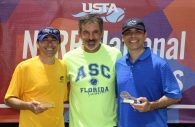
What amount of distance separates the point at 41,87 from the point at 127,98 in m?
0.57

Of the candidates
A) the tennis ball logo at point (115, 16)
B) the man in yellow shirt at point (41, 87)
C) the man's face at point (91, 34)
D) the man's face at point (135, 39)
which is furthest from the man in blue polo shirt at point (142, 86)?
the tennis ball logo at point (115, 16)

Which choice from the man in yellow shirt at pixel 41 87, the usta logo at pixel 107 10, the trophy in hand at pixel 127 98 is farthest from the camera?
the usta logo at pixel 107 10

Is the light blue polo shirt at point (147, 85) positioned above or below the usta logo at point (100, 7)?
below

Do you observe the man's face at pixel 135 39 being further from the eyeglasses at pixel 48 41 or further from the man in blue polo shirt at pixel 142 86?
the eyeglasses at pixel 48 41

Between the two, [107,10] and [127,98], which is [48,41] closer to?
[127,98]

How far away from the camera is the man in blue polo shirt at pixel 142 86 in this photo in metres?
2.20

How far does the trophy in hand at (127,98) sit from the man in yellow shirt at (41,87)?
449 millimetres

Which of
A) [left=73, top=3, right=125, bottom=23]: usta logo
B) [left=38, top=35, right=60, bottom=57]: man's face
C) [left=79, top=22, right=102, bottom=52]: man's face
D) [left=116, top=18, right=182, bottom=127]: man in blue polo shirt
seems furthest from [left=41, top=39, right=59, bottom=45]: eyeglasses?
[left=73, top=3, right=125, bottom=23]: usta logo

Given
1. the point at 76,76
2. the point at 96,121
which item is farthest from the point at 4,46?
the point at 96,121

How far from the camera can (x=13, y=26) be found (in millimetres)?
3297

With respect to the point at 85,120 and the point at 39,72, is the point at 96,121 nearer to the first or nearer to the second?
the point at 85,120

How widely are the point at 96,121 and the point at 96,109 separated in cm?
8

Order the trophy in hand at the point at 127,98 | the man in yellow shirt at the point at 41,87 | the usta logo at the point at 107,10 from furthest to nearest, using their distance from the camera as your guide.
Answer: the usta logo at the point at 107,10 → the man in yellow shirt at the point at 41,87 → the trophy in hand at the point at 127,98

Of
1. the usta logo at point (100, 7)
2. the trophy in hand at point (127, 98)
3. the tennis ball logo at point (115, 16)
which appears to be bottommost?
the trophy in hand at point (127, 98)
